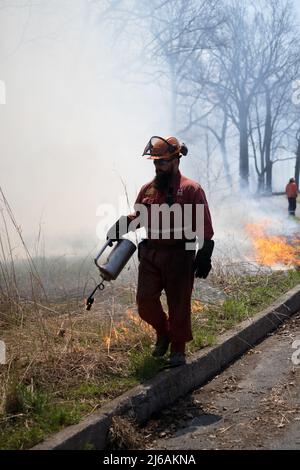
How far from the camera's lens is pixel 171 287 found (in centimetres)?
428

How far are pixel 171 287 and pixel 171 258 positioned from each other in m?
0.21

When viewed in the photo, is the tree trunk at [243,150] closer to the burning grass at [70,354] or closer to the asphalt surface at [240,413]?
the burning grass at [70,354]

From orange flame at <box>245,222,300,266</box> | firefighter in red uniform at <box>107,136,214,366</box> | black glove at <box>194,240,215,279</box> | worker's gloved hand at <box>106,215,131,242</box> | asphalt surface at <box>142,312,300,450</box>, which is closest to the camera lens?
asphalt surface at <box>142,312,300,450</box>

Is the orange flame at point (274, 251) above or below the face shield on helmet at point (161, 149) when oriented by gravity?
below

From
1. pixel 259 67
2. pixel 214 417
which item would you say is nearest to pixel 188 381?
pixel 214 417

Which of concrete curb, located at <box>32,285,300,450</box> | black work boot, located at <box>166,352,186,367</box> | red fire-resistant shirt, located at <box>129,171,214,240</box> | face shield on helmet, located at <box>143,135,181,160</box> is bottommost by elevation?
concrete curb, located at <box>32,285,300,450</box>

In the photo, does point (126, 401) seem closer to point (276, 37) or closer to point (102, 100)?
point (102, 100)

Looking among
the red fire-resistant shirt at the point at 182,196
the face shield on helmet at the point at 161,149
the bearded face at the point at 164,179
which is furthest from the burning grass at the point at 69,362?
the face shield on helmet at the point at 161,149

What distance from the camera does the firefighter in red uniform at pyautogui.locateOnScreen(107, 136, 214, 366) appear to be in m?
4.25

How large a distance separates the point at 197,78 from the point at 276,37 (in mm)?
6748

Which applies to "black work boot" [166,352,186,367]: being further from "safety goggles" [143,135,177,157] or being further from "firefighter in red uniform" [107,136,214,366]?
"safety goggles" [143,135,177,157]

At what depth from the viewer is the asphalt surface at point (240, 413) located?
3475 millimetres

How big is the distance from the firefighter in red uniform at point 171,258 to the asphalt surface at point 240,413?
1.36ft

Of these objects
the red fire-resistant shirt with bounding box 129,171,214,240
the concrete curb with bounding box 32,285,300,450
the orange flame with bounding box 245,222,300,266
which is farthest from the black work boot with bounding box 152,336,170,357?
the orange flame with bounding box 245,222,300,266
